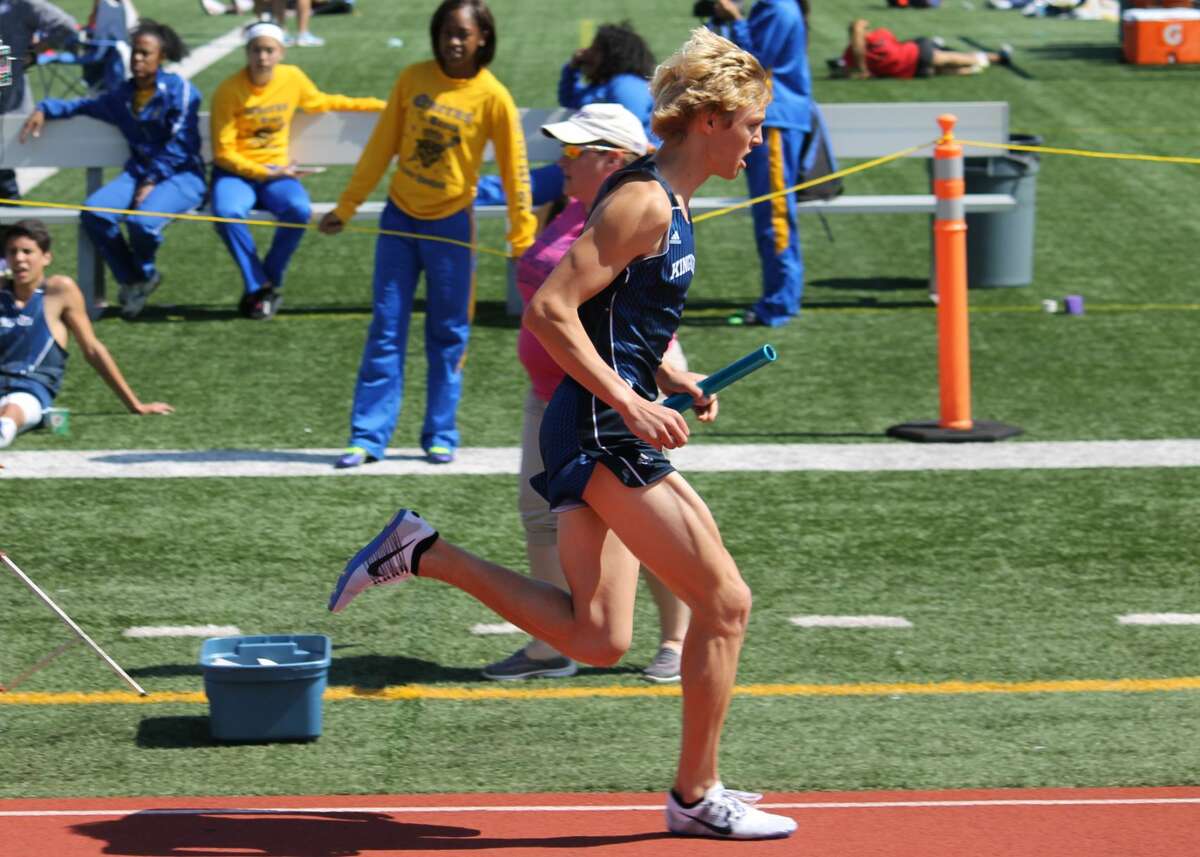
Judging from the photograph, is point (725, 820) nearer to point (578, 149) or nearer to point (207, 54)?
point (578, 149)

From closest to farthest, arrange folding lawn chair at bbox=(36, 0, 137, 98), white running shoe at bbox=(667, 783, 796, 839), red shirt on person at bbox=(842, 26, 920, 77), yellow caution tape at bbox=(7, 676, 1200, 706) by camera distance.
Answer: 1. white running shoe at bbox=(667, 783, 796, 839)
2. yellow caution tape at bbox=(7, 676, 1200, 706)
3. folding lawn chair at bbox=(36, 0, 137, 98)
4. red shirt on person at bbox=(842, 26, 920, 77)

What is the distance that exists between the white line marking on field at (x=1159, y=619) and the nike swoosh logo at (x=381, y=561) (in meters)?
2.87

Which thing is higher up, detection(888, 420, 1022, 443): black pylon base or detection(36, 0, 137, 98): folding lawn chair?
detection(36, 0, 137, 98): folding lawn chair

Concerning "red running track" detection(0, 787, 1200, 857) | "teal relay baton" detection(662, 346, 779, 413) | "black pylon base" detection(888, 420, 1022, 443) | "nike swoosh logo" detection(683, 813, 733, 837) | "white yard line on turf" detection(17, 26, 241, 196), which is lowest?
"black pylon base" detection(888, 420, 1022, 443)

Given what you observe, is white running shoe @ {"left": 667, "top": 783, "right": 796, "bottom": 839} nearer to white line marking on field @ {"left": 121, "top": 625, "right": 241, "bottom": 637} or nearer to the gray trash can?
white line marking on field @ {"left": 121, "top": 625, "right": 241, "bottom": 637}

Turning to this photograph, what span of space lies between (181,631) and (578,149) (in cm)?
230

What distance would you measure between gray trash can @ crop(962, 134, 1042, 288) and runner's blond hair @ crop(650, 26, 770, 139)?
8.59 meters

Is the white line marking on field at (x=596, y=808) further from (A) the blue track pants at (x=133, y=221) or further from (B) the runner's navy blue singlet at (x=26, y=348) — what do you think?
(A) the blue track pants at (x=133, y=221)

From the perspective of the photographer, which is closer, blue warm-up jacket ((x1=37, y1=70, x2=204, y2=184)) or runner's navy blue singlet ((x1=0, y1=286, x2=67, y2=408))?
runner's navy blue singlet ((x1=0, y1=286, x2=67, y2=408))

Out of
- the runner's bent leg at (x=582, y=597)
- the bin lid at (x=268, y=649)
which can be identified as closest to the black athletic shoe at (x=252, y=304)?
the bin lid at (x=268, y=649)

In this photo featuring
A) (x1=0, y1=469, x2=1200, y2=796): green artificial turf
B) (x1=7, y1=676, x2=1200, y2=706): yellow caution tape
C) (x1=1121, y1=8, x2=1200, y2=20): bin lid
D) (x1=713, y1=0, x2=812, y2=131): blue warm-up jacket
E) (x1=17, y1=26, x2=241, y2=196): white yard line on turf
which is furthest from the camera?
(x1=1121, y1=8, x2=1200, y2=20): bin lid

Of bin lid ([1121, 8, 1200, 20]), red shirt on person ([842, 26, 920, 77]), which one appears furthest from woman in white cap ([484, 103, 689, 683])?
bin lid ([1121, 8, 1200, 20])

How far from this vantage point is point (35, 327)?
9883 millimetres

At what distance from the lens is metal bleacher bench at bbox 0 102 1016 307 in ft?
41.2
